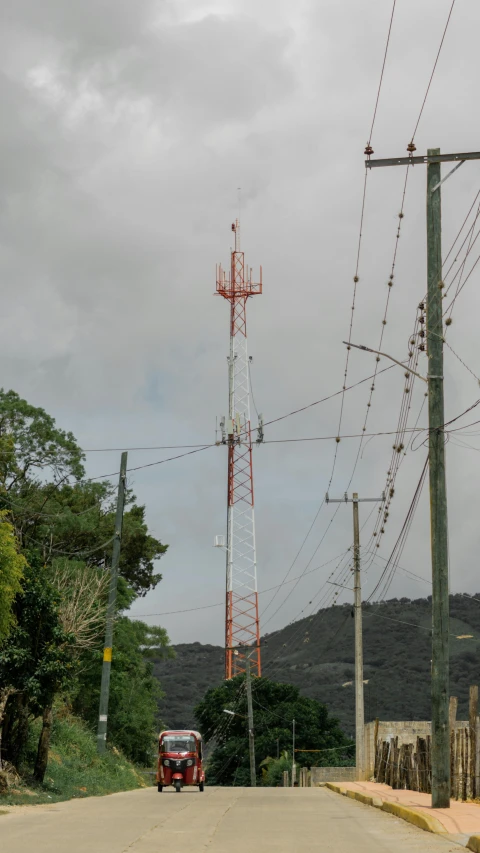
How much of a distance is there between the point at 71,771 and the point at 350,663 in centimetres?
10843

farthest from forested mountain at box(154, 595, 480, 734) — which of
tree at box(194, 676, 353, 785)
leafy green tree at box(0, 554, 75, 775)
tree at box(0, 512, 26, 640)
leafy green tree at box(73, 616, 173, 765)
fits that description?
tree at box(0, 512, 26, 640)

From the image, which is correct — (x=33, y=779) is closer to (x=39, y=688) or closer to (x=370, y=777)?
(x=39, y=688)

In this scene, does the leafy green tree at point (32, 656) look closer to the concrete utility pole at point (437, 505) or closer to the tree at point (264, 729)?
the concrete utility pole at point (437, 505)

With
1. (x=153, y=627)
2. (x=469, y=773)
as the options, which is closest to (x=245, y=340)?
(x=153, y=627)

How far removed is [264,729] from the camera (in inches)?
3081

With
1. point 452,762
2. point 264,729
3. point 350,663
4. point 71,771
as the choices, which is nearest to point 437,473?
point 452,762

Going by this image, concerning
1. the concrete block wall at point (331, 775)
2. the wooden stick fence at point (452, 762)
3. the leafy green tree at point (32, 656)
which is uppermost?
the leafy green tree at point (32, 656)

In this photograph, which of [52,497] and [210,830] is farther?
[52,497]

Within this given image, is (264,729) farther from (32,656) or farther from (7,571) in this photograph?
(7,571)

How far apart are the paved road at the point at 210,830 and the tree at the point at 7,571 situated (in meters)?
4.45

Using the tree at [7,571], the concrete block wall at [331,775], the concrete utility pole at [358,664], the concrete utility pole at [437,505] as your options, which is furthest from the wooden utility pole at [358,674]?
the concrete utility pole at [437,505]

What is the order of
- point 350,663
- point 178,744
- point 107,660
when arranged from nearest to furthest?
point 107,660, point 178,744, point 350,663

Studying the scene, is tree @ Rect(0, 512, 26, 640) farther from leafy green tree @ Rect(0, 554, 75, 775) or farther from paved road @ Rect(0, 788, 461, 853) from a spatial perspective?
paved road @ Rect(0, 788, 461, 853)

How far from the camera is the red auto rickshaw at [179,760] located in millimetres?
37438
